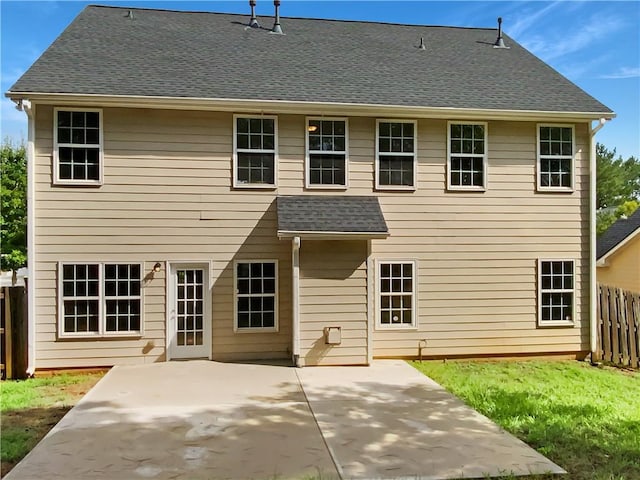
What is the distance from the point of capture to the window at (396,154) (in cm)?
881

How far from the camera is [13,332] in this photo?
763 centimetres

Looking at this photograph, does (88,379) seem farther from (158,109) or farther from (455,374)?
(455,374)

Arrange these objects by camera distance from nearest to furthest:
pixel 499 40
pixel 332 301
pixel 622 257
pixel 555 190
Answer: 1. pixel 332 301
2. pixel 555 190
3. pixel 499 40
4. pixel 622 257

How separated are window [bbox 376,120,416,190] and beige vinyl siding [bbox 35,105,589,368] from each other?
0.18m

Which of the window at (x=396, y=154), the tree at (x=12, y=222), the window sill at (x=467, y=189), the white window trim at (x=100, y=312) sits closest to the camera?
the white window trim at (x=100, y=312)

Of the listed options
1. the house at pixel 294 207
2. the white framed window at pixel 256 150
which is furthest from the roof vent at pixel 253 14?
the white framed window at pixel 256 150

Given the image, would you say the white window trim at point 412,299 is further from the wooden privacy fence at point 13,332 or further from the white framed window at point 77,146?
the wooden privacy fence at point 13,332

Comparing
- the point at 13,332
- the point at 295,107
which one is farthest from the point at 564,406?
the point at 13,332

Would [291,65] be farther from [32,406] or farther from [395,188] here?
[32,406]

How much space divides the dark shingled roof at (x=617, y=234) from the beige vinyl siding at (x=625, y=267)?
0.30 meters

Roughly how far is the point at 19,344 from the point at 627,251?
17.3m

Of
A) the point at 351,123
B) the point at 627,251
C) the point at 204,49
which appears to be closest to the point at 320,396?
the point at 351,123

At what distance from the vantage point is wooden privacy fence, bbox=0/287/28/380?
755 centimetres

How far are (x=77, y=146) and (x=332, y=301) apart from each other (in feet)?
17.7
